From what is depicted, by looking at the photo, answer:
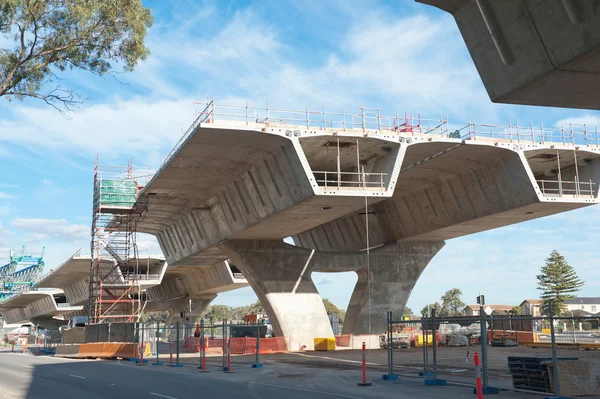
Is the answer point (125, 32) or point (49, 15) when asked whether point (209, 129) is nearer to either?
point (125, 32)

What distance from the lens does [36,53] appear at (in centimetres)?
1973

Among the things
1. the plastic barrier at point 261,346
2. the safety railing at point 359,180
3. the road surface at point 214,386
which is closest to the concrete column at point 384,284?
the plastic barrier at point 261,346

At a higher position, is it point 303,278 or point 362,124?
point 362,124

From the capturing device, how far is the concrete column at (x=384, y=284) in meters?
49.7

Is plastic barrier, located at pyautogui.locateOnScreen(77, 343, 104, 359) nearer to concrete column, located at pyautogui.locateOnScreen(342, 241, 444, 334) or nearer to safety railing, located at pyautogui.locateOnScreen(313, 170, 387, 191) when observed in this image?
safety railing, located at pyautogui.locateOnScreen(313, 170, 387, 191)

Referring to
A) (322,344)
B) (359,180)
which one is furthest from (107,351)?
(359,180)

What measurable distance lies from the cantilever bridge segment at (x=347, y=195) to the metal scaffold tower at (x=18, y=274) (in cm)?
9615

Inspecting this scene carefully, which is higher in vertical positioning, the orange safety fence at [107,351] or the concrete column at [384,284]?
the concrete column at [384,284]

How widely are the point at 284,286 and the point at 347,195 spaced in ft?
49.4

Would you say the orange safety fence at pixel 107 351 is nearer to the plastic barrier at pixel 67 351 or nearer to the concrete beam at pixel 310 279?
the plastic barrier at pixel 67 351

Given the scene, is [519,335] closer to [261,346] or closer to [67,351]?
[261,346]

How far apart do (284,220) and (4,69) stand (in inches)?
883

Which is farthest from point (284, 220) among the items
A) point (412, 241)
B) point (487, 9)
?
point (487, 9)

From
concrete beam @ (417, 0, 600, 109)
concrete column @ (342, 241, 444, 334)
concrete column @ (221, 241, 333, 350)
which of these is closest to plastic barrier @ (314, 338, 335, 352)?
concrete column @ (221, 241, 333, 350)
